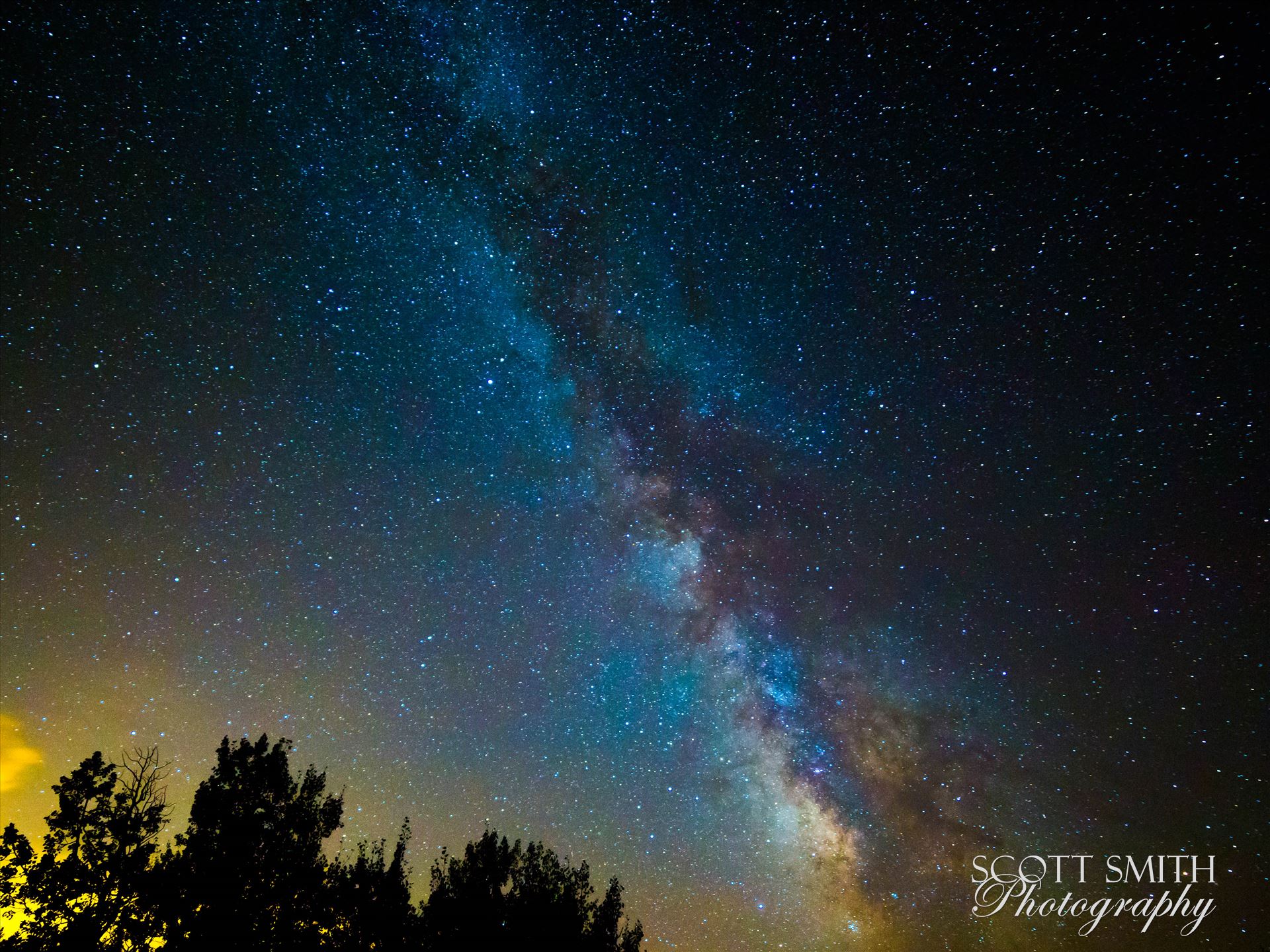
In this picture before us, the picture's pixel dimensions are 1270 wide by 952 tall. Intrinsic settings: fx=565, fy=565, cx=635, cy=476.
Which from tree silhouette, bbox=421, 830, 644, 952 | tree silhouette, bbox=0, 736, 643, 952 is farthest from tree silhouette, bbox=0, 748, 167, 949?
tree silhouette, bbox=421, 830, 644, 952

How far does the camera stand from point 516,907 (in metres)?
14.5

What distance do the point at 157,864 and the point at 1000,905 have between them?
19.1m

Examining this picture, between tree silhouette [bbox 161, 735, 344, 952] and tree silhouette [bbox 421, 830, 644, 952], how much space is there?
2.81 m

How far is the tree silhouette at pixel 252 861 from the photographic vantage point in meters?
11.1

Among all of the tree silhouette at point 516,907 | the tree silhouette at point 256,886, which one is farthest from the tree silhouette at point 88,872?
the tree silhouette at point 516,907

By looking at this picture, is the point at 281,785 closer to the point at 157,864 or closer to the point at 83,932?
the point at 157,864

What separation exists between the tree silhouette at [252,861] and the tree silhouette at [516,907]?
281 centimetres

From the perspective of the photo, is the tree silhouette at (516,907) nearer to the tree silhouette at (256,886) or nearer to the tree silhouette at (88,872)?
the tree silhouette at (256,886)

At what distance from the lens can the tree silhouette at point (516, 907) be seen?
44.8 feet

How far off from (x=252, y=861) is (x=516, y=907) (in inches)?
249

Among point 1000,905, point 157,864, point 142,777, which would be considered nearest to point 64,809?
point 142,777

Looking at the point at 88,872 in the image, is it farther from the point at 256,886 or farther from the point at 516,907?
the point at 516,907

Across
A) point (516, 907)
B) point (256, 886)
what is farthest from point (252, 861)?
point (516, 907)

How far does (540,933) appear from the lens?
46.0 feet
